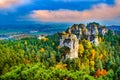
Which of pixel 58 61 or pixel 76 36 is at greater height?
pixel 76 36

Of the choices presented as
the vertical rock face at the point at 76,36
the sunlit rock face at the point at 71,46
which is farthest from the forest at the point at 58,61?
the vertical rock face at the point at 76,36

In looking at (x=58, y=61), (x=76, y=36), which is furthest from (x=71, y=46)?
(x=76, y=36)

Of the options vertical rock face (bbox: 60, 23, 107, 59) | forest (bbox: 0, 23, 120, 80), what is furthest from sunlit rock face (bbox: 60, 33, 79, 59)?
forest (bbox: 0, 23, 120, 80)

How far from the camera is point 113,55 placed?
13625 cm

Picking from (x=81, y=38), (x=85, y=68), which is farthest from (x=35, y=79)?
(x=81, y=38)

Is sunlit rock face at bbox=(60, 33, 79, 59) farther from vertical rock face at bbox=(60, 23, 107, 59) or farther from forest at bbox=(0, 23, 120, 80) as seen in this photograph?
forest at bbox=(0, 23, 120, 80)

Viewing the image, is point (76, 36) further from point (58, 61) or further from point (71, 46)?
point (58, 61)

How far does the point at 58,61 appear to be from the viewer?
117875mm

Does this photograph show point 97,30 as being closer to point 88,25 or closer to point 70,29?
point 88,25

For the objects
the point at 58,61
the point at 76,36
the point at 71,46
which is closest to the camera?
the point at 58,61

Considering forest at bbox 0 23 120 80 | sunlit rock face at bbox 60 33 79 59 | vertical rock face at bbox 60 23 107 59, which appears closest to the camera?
forest at bbox 0 23 120 80

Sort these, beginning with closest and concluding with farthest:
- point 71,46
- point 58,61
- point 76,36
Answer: point 58,61
point 71,46
point 76,36

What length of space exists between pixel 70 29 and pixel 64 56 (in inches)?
1445

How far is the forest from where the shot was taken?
58438 millimetres
